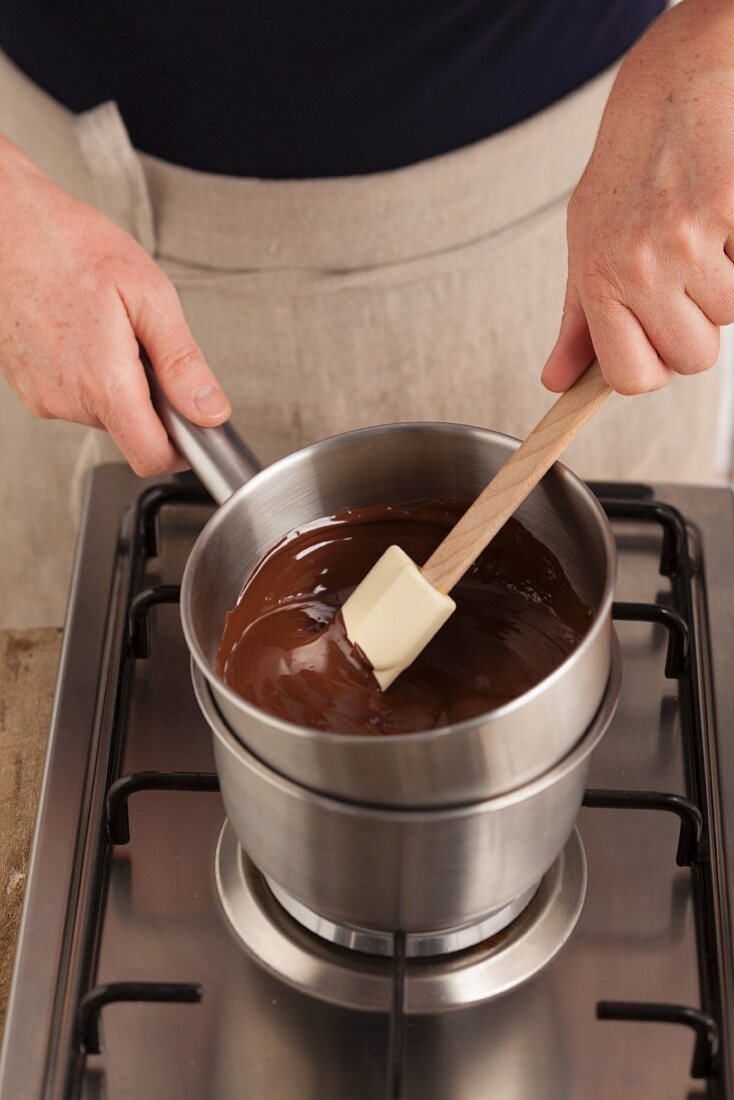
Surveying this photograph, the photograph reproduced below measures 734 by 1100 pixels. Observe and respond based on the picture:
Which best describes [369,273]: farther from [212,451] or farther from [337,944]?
[337,944]

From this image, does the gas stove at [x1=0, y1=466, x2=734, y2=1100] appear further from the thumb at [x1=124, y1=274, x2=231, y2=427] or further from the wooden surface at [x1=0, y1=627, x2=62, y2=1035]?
the thumb at [x1=124, y1=274, x2=231, y2=427]

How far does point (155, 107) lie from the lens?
1.12 meters

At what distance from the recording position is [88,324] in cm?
88

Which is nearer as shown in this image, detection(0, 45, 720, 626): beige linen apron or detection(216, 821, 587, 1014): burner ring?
detection(216, 821, 587, 1014): burner ring

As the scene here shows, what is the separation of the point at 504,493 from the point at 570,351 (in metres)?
0.14

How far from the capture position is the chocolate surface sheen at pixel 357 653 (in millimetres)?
727

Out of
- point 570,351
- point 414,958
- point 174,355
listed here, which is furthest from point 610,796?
point 174,355

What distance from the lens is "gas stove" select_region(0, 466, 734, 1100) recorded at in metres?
0.70

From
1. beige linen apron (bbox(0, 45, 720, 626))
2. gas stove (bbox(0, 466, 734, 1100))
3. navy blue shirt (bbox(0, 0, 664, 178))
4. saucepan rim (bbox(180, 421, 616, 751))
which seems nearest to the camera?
saucepan rim (bbox(180, 421, 616, 751))

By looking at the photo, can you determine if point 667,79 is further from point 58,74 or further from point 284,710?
point 58,74

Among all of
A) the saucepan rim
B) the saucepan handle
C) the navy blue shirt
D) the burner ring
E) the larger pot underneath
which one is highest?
the navy blue shirt

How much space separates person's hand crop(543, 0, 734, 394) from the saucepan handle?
0.19 m

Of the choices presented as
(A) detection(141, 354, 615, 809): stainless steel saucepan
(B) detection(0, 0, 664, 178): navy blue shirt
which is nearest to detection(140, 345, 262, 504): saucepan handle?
(A) detection(141, 354, 615, 809): stainless steel saucepan

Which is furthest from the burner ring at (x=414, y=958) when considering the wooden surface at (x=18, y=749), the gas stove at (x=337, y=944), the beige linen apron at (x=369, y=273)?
the beige linen apron at (x=369, y=273)
